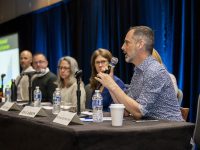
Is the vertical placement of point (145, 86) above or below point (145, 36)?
below

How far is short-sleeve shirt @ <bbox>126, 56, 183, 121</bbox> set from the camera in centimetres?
222

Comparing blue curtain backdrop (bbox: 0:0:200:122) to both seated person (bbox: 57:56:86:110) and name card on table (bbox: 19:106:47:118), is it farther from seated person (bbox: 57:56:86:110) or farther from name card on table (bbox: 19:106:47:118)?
name card on table (bbox: 19:106:47:118)

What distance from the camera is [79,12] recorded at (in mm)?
6336

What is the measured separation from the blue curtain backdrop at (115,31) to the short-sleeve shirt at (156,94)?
180cm

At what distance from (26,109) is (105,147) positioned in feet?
2.53

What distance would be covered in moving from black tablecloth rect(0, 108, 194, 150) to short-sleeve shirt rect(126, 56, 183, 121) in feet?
0.47

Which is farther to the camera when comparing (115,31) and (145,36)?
(115,31)

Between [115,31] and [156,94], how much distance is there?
3.29 metres

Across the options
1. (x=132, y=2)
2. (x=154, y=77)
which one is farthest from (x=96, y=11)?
(x=154, y=77)

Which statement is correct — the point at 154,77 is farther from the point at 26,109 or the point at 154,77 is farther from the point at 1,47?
the point at 1,47

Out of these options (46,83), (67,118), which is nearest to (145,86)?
(67,118)

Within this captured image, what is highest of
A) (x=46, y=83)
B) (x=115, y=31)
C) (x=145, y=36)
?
(x=115, y=31)

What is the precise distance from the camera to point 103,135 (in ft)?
5.96

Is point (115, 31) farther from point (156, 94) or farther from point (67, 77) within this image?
point (156, 94)
